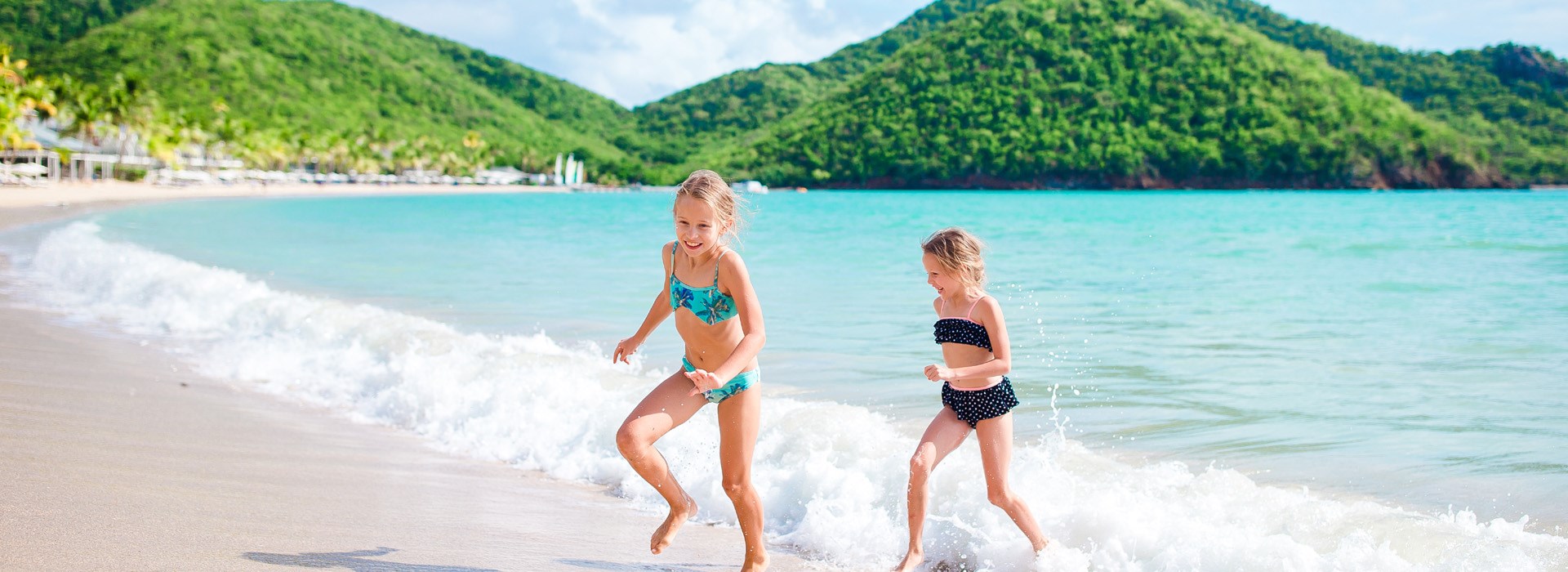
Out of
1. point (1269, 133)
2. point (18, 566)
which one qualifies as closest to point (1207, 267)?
point (18, 566)

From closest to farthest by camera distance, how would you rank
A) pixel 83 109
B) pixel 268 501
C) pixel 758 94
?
pixel 268 501 → pixel 83 109 → pixel 758 94

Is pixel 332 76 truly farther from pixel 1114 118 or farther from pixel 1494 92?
pixel 1494 92

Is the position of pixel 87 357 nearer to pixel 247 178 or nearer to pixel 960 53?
pixel 247 178

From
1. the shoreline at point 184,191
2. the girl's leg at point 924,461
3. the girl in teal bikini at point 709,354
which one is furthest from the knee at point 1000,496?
the shoreline at point 184,191

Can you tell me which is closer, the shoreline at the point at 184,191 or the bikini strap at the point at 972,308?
the bikini strap at the point at 972,308

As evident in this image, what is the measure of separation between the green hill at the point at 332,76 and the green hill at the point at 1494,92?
327 ft

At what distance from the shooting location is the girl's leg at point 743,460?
3.84 m

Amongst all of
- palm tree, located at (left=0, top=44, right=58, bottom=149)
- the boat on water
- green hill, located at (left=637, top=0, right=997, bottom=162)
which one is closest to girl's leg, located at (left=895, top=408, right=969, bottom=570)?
palm tree, located at (left=0, top=44, right=58, bottom=149)

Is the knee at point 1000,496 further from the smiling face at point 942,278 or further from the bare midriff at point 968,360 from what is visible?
the smiling face at point 942,278

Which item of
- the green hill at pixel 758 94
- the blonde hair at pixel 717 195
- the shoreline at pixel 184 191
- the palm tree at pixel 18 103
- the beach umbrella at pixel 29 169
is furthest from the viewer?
the green hill at pixel 758 94

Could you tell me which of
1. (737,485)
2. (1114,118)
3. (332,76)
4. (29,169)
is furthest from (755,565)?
(332,76)

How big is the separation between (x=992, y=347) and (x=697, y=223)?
1.09m

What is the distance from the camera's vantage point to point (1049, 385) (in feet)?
26.9

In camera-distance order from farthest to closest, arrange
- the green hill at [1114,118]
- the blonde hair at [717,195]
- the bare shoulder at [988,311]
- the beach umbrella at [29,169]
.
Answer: the green hill at [1114,118] → the beach umbrella at [29,169] → the bare shoulder at [988,311] → the blonde hair at [717,195]
